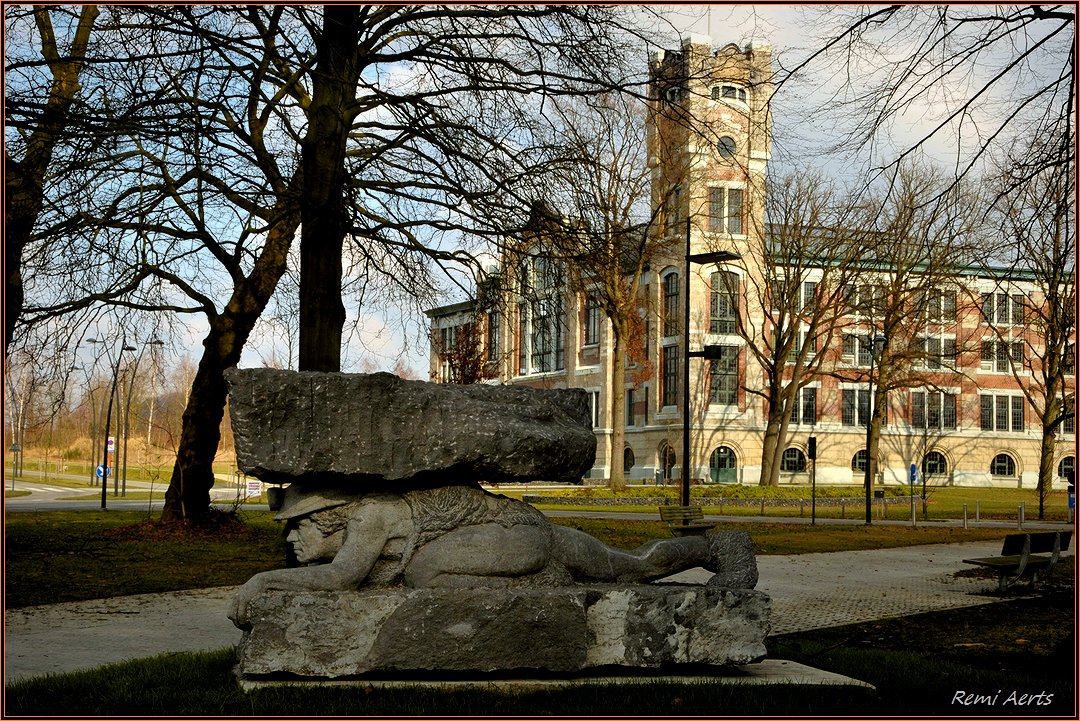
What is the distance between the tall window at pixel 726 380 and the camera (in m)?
53.5

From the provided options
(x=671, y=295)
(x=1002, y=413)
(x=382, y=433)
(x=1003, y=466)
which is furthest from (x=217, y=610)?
(x=1003, y=466)

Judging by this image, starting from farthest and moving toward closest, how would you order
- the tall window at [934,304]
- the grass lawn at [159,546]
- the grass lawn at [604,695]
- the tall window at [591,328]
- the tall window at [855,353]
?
the tall window at [591,328] < the tall window at [855,353] < the tall window at [934,304] < the grass lawn at [159,546] < the grass lawn at [604,695]

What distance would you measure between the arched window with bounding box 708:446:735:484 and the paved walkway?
3436cm

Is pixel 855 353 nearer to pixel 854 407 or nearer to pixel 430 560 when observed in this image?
pixel 854 407

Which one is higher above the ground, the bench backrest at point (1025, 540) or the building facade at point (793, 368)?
the building facade at point (793, 368)

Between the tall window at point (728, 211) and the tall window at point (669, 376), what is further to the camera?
the tall window at point (669, 376)

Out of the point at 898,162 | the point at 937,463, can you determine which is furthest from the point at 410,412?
the point at 937,463

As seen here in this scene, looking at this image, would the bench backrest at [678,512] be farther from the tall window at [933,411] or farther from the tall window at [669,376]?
the tall window at [933,411]

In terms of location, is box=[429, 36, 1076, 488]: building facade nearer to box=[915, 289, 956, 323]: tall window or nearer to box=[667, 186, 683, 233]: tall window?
box=[915, 289, 956, 323]: tall window

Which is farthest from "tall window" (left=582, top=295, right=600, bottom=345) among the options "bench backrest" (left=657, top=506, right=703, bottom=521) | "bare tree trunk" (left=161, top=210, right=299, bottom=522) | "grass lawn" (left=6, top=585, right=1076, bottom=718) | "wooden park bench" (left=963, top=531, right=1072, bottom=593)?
"grass lawn" (left=6, top=585, right=1076, bottom=718)

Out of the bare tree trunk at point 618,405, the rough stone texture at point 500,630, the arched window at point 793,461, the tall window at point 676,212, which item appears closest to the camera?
the rough stone texture at point 500,630

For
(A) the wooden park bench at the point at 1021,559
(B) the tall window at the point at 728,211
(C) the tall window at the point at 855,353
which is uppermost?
(B) the tall window at the point at 728,211

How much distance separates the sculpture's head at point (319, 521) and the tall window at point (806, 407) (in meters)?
51.4

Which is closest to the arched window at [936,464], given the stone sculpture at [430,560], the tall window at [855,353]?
the tall window at [855,353]
